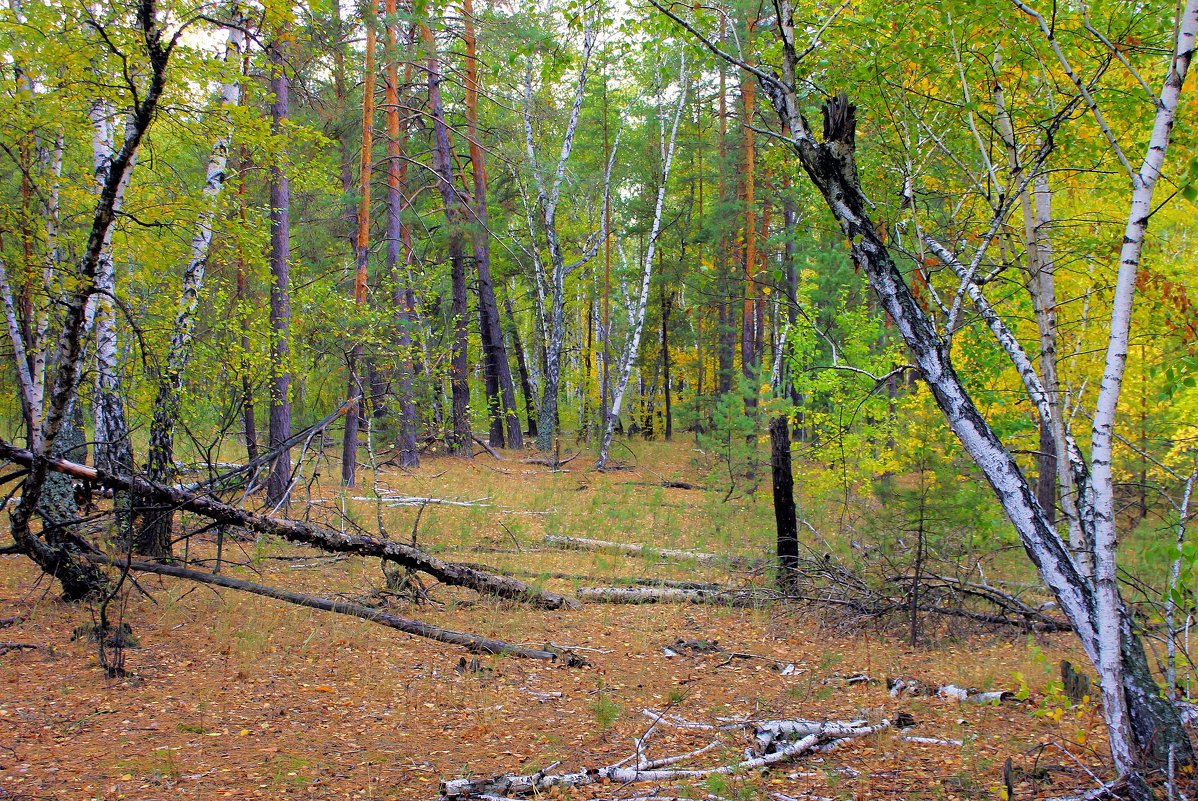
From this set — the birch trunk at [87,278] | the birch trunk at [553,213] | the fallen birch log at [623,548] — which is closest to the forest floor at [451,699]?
the birch trunk at [87,278]

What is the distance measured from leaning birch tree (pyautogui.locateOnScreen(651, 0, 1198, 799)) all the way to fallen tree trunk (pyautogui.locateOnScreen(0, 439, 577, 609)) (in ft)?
15.7

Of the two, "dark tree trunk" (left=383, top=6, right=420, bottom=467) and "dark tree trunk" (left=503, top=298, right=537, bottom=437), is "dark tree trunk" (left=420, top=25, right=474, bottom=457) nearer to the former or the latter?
"dark tree trunk" (left=383, top=6, right=420, bottom=467)

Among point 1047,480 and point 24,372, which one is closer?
point 24,372

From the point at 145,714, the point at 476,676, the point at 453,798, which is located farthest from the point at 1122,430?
the point at 145,714

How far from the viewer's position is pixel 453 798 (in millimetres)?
3855

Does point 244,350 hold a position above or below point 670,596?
above

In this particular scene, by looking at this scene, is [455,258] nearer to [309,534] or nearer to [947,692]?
[309,534]

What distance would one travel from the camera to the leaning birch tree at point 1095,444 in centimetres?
352

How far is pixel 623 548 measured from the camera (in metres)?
10.8

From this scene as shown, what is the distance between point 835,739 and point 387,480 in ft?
39.7

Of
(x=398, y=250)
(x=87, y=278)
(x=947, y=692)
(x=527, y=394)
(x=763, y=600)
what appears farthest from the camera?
(x=527, y=394)

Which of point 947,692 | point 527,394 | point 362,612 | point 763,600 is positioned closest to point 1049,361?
point 947,692

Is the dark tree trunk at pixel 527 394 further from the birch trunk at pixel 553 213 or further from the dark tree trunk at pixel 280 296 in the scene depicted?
the dark tree trunk at pixel 280 296

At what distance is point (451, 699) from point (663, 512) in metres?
8.98
